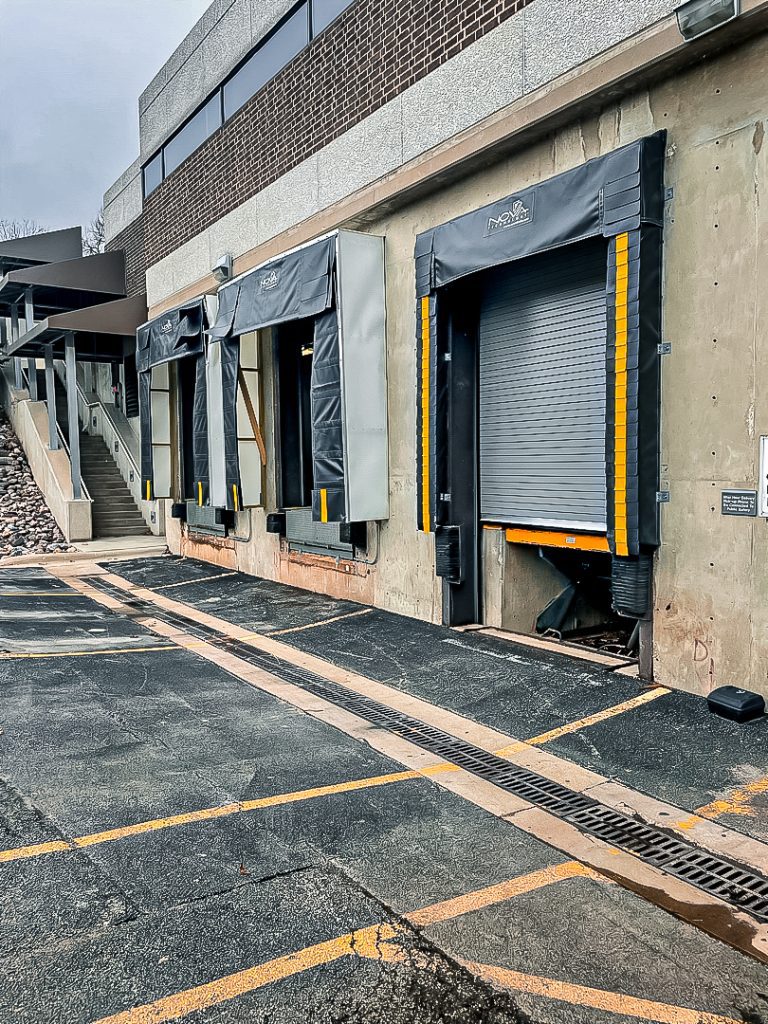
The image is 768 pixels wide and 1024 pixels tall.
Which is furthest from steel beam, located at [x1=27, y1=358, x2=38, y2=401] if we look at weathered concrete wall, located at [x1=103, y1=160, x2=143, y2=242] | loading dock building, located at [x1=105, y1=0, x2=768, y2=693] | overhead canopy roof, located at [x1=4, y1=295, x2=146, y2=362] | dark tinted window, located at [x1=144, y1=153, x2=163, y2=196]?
loading dock building, located at [x1=105, y1=0, x2=768, y2=693]

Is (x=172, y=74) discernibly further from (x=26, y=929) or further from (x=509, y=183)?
(x=26, y=929)

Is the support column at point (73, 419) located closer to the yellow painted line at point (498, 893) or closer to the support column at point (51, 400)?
the support column at point (51, 400)

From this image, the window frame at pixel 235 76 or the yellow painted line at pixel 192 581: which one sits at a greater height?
the window frame at pixel 235 76

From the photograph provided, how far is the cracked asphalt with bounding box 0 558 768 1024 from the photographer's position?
283 cm

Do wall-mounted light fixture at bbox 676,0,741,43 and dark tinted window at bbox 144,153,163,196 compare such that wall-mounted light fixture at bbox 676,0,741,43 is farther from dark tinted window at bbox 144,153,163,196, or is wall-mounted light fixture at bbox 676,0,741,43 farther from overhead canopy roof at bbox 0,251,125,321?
overhead canopy roof at bbox 0,251,125,321

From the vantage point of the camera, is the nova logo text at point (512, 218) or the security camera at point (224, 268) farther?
the security camera at point (224, 268)

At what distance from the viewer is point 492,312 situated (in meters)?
8.39

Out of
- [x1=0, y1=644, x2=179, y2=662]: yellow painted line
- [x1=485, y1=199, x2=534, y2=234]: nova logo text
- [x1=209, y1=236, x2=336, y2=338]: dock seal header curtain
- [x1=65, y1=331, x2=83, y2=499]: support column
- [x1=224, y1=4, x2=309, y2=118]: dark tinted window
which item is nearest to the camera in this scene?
[x1=485, y1=199, x2=534, y2=234]: nova logo text

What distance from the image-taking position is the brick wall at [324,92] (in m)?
8.27

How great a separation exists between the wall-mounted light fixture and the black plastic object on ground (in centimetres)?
455

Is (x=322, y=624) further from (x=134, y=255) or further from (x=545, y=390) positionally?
(x=134, y=255)

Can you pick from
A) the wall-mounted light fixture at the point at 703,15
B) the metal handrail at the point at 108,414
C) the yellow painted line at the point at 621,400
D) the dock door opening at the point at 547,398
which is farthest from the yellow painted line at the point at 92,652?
the metal handrail at the point at 108,414

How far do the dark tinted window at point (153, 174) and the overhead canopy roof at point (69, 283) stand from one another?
4440 mm

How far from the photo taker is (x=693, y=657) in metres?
6.07
